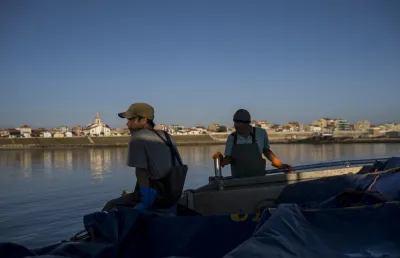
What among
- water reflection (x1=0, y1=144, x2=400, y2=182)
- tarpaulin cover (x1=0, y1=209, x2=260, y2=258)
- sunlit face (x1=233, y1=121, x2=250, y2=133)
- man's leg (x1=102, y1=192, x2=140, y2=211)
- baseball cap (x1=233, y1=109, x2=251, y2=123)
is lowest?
water reflection (x1=0, y1=144, x2=400, y2=182)

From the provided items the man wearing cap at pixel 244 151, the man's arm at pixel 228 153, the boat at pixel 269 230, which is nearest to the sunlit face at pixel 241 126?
the man wearing cap at pixel 244 151

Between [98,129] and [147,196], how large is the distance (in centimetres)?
13665

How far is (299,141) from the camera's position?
9288 cm

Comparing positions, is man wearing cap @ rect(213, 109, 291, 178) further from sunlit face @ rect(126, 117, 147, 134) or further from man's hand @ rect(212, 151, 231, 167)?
sunlit face @ rect(126, 117, 147, 134)

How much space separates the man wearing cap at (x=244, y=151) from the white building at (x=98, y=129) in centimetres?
13129

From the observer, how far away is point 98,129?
13538 centimetres

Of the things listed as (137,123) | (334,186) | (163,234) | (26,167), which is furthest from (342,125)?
(163,234)

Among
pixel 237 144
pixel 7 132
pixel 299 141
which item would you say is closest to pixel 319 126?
pixel 299 141

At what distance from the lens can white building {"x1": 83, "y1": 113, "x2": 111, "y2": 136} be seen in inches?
5274

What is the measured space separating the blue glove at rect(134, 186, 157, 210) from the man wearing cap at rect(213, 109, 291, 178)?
1824mm

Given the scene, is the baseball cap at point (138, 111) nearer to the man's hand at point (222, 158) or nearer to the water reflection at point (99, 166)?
the man's hand at point (222, 158)

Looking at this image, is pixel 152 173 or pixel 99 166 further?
pixel 99 166

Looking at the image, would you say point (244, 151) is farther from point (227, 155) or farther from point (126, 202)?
point (126, 202)

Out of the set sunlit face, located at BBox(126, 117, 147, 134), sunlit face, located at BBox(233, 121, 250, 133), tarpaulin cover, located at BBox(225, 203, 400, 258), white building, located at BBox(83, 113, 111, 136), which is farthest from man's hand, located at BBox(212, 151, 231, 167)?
white building, located at BBox(83, 113, 111, 136)
